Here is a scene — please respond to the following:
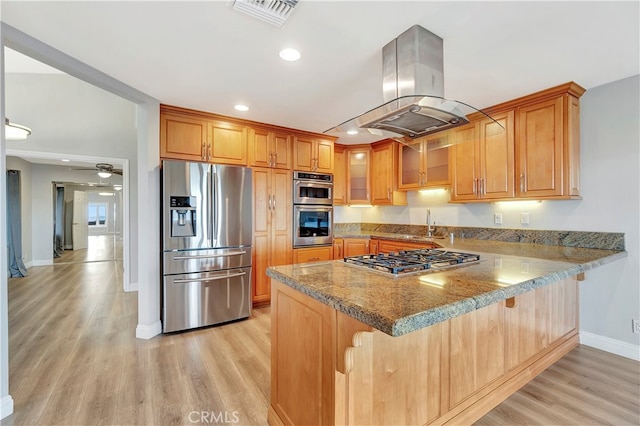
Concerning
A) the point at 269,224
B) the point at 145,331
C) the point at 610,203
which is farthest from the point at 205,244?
the point at 610,203

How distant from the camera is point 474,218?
344cm

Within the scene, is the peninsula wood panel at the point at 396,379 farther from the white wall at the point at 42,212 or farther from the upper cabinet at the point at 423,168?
the white wall at the point at 42,212

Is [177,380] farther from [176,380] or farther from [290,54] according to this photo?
[290,54]

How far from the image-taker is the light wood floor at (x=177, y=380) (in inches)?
69.0

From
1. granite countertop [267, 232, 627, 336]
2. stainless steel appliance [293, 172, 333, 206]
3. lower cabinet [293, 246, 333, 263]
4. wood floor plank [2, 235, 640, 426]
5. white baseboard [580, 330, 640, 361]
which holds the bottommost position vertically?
wood floor plank [2, 235, 640, 426]

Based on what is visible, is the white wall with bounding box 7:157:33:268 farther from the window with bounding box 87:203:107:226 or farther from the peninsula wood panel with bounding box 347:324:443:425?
the peninsula wood panel with bounding box 347:324:443:425

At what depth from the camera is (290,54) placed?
2023 mm

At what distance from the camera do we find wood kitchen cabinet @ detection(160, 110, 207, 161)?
3.03 metres

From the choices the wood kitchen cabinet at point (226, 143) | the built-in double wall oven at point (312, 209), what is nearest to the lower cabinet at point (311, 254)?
the built-in double wall oven at point (312, 209)

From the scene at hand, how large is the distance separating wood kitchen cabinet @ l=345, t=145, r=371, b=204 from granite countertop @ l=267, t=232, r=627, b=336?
2.90 meters

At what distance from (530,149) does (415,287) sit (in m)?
2.34

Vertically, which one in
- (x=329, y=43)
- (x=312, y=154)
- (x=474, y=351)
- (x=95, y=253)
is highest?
(x=329, y=43)

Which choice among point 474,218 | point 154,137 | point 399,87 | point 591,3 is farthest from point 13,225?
point 591,3

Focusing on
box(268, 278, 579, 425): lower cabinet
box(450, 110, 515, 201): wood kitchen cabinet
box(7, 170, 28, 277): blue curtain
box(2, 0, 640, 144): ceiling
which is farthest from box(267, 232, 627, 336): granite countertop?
box(7, 170, 28, 277): blue curtain
